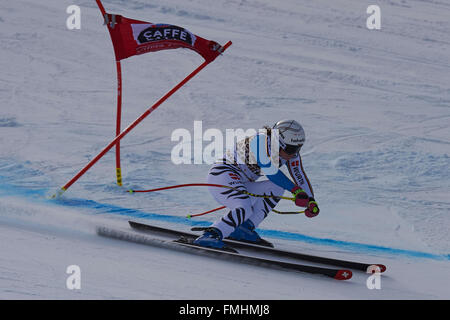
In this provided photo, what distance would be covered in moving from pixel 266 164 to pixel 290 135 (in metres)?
0.29

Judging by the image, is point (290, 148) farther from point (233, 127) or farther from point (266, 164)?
point (233, 127)

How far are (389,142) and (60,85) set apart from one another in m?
5.03

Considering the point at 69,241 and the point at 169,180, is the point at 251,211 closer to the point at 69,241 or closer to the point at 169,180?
the point at 69,241

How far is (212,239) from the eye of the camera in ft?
16.1

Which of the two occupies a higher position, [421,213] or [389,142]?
[389,142]

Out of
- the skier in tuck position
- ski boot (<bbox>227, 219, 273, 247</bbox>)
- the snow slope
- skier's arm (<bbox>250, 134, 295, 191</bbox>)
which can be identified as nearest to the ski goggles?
the skier in tuck position

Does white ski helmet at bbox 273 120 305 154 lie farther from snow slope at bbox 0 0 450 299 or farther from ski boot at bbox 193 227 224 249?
snow slope at bbox 0 0 450 299

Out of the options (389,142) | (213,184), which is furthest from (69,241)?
(389,142)

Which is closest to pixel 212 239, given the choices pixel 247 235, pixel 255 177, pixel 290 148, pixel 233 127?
pixel 247 235

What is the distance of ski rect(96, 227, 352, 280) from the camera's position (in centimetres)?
461

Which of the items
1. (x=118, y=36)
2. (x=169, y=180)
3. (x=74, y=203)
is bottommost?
(x=74, y=203)

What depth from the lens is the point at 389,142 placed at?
28.3 ft

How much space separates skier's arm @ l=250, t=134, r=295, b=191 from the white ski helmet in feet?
0.46

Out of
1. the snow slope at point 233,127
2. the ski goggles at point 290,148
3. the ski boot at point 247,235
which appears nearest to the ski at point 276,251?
the ski boot at point 247,235
